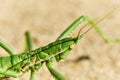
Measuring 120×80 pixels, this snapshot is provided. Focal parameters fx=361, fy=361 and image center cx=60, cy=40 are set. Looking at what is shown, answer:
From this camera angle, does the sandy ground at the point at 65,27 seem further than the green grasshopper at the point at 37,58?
Yes

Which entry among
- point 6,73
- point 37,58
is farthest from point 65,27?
point 6,73

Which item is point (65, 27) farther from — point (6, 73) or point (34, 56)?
point (6, 73)

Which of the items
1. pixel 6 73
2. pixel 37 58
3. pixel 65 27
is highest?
pixel 65 27

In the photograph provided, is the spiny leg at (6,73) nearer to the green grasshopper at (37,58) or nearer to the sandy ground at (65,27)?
the green grasshopper at (37,58)

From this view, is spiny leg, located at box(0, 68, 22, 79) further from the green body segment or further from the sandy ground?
the sandy ground

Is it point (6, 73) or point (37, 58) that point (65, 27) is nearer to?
point (37, 58)

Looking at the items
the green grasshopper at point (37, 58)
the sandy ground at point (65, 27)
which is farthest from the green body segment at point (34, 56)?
the sandy ground at point (65, 27)

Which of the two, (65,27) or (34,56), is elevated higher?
(65,27)

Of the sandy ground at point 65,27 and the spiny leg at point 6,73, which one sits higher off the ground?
the sandy ground at point 65,27

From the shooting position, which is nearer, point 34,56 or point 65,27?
point 34,56
